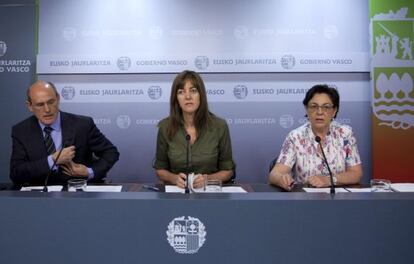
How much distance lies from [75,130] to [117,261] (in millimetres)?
1641

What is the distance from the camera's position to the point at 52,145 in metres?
2.75

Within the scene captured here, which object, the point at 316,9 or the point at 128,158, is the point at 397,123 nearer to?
the point at 316,9

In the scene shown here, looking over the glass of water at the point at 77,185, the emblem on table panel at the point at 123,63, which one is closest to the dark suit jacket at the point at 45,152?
the glass of water at the point at 77,185

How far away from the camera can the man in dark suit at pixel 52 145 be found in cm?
255

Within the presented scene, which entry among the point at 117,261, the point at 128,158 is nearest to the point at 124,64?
the point at 128,158

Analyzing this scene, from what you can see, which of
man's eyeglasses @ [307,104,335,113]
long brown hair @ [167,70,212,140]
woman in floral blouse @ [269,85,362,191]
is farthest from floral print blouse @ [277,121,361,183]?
long brown hair @ [167,70,212,140]

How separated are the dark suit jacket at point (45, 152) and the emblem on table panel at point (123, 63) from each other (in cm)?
125

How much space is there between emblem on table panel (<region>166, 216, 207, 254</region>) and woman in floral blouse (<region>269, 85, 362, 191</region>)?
1329 mm

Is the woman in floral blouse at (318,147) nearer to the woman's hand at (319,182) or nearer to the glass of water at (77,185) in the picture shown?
the woman's hand at (319,182)

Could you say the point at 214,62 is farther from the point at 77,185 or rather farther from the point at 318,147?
the point at 77,185

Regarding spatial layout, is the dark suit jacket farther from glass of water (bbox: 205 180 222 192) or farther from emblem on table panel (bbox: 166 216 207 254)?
emblem on table panel (bbox: 166 216 207 254)

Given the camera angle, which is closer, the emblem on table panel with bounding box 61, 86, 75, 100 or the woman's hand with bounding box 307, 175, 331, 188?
the woman's hand with bounding box 307, 175, 331, 188

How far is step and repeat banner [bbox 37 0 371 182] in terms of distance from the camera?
4.02 metres

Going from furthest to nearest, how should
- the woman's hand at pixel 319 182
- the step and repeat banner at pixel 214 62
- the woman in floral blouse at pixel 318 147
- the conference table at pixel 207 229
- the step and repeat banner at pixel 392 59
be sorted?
the step and repeat banner at pixel 214 62 < the step and repeat banner at pixel 392 59 < the woman in floral blouse at pixel 318 147 < the woman's hand at pixel 319 182 < the conference table at pixel 207 229
